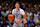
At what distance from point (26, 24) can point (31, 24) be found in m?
0.21

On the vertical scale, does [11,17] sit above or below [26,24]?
above

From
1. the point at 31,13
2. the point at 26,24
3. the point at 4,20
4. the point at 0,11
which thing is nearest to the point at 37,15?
the point at 31,13

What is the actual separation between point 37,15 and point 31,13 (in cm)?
31

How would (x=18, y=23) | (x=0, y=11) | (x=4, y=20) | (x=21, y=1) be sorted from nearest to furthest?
(x=18, y=23)
(x=4, y=20)
(x=0, y=11)
(x=21, y=1)

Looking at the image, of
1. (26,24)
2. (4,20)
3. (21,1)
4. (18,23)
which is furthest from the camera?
(21,1)

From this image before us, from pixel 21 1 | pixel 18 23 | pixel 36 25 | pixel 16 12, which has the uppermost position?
pixel 21 1

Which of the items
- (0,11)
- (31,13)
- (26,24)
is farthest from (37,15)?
(0,11)

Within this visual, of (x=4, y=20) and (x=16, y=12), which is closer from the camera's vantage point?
(x=16, y=12)

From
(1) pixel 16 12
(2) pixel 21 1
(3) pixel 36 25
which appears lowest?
(3) pixel 36 25

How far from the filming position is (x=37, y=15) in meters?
4.25

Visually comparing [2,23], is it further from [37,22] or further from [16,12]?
[16,12]

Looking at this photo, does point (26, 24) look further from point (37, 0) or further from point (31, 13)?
point (37, 0)

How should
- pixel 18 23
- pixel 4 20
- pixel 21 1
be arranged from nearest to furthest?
pixel 18 23 < pixel 4 20 < pixel 21 1

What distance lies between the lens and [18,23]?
2.68 metres
